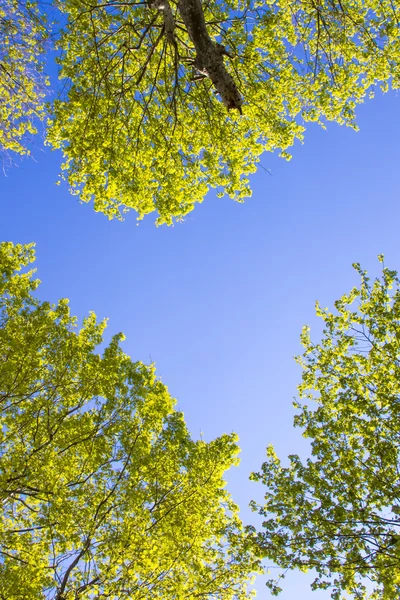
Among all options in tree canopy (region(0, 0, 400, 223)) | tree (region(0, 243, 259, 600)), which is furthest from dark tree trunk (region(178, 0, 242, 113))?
tree (region(0, 243, 259, 600))

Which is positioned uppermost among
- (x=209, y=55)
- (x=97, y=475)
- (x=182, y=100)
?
(x=182, y=100)

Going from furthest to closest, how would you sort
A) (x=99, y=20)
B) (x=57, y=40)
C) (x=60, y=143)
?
(x=60, y=143) < (x=99, y=20) < (x=57, y=40)

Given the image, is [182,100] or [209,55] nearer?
[209,55]

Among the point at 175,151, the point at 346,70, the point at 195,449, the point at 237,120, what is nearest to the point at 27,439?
the point at 195,449

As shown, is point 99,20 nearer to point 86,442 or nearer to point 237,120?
point 237,120

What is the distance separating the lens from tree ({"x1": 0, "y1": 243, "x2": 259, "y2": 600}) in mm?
7344

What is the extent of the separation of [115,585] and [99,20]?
12.7 m

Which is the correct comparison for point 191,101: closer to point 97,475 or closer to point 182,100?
point 182,100

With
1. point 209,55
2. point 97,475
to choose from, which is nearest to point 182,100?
point 209,55

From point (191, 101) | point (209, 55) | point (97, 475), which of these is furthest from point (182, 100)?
point (97, 475)

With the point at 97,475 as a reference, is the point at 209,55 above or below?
above

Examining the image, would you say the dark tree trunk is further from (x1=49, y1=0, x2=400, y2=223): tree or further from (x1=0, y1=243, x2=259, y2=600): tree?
(x1=0, y1=243, x2=259, y2=600): tree

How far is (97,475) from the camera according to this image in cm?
872

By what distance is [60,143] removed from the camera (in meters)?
10.6
